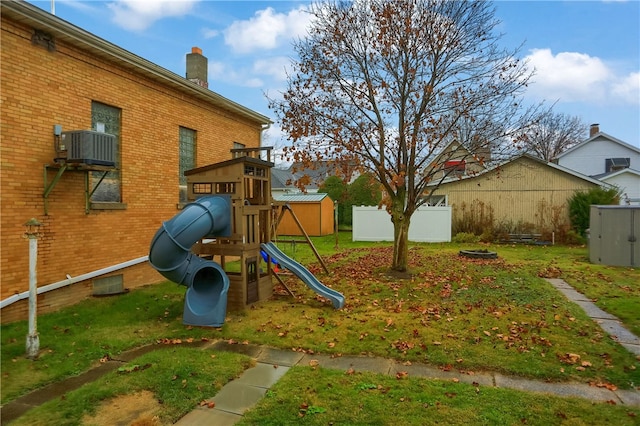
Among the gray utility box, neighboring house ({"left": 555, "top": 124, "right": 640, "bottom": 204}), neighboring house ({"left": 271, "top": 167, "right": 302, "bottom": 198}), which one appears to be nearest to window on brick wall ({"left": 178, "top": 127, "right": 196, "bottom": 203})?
the gray utility box

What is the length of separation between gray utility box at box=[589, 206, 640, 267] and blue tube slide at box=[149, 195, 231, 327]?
12280 millimetres

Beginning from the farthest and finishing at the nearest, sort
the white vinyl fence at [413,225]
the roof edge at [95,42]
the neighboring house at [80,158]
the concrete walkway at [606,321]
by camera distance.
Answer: the white vinyl fence at [413,225]
the neighboring house at [80,158]
the roof edge at [95,42]
the concrete walkway at [606,321]

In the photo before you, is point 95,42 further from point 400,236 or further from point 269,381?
point 400,236

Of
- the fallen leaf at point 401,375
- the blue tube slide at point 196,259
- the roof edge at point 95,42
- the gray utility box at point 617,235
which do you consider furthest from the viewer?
the gray utility box at point 617,235

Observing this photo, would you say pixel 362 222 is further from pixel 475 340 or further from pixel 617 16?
pixel 475 340

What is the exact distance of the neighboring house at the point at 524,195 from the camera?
66.2 feet

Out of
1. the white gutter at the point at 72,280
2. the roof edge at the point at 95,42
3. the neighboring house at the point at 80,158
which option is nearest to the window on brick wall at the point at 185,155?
the neighboring house at the point at 80,158

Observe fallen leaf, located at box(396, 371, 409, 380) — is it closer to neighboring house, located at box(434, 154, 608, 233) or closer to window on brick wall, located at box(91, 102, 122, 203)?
window on brick wall, located at box(91, 102, 122, 203)

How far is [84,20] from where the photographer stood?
8.15 m

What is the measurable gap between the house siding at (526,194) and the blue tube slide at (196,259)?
1675cm

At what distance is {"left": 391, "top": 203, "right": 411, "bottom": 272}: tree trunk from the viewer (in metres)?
10.8

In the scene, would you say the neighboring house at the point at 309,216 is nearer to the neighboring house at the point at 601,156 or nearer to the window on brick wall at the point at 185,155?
the window on brick wall at the point at 185,155

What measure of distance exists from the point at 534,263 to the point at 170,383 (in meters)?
12.5

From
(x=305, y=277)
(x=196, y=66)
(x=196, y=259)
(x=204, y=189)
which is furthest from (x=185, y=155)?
(x=305, y=277)
